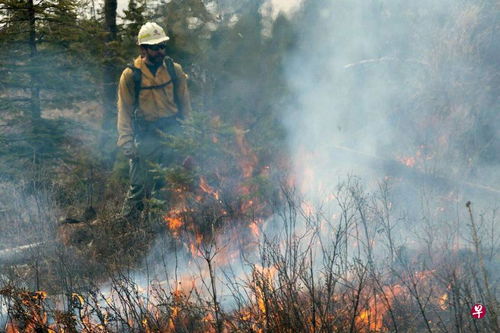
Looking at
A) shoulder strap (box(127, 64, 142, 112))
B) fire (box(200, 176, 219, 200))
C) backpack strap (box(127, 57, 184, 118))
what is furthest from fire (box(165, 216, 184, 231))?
shoulder strap (box(127, 64, 142, 112))

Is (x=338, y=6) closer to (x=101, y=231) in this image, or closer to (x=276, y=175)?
(x=276, y=175)

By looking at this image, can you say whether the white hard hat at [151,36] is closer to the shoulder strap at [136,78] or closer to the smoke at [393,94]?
the shoulder strap at [136,78]

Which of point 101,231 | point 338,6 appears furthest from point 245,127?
point 338,6

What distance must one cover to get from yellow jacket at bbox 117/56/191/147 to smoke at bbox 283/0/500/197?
6.14 ft

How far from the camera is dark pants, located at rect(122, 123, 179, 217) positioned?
6.62 m

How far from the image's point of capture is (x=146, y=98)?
256 inches

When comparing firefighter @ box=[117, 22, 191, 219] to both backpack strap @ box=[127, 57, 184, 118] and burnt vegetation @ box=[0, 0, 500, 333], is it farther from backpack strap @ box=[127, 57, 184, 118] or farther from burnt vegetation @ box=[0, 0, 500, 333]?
burnt vegetation @ box=[0, 0, 500, 333]

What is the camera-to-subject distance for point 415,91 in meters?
8.96

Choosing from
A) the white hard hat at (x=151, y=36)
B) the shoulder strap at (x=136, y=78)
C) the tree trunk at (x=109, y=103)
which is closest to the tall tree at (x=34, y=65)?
the tree trunk at (x=109, y=103)

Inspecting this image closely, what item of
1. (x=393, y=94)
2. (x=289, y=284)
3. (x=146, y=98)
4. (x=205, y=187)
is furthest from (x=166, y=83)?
(x=393, y=94)

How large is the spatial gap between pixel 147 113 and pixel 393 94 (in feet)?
16.5

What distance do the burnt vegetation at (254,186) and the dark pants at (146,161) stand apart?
18cm

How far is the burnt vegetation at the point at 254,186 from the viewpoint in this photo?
342 centimetres

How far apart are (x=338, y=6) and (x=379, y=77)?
14.8 feet
